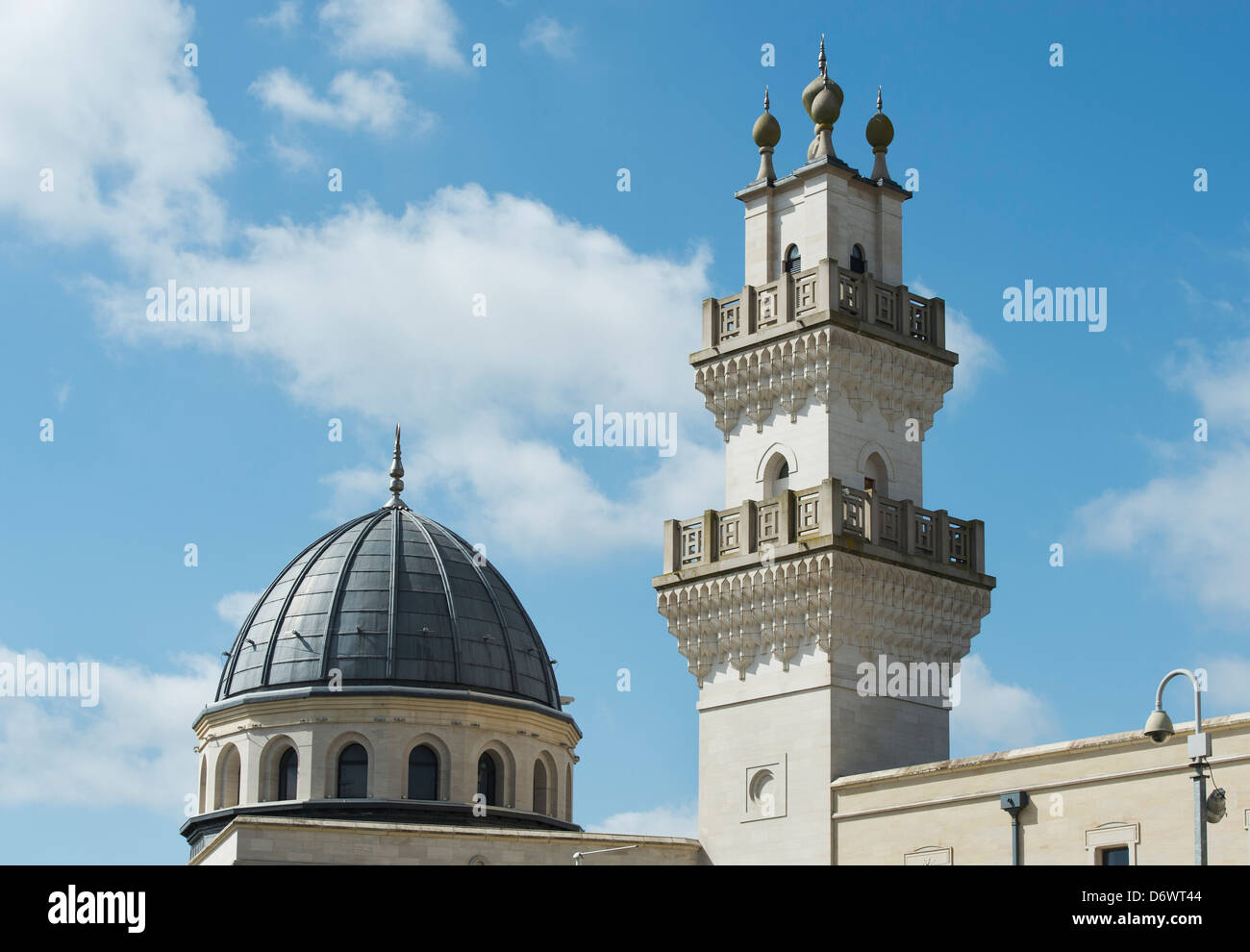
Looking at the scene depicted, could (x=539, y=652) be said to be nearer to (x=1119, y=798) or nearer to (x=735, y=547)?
(x=735, y=547)

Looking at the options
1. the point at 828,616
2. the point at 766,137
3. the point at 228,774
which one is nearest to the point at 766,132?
the point at 766,137

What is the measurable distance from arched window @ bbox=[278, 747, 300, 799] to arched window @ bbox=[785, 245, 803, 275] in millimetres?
Answer: 21537

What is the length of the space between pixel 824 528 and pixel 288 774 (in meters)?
22.5

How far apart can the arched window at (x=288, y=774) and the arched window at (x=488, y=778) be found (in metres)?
5.01

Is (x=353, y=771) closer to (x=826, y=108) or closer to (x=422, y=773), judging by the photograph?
(x=422, y=773)

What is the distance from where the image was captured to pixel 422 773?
2167 inches

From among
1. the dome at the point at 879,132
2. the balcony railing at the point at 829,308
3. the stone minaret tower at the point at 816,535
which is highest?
the dome at the point at 879,132

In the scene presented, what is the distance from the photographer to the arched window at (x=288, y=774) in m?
54.8

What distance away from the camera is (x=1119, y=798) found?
108 feet

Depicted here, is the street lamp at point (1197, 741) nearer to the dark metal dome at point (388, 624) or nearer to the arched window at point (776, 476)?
the arched window at point (776, 476)

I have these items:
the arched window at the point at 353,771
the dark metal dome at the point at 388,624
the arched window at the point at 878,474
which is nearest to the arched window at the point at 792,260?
the arched window at the point at 878,474
